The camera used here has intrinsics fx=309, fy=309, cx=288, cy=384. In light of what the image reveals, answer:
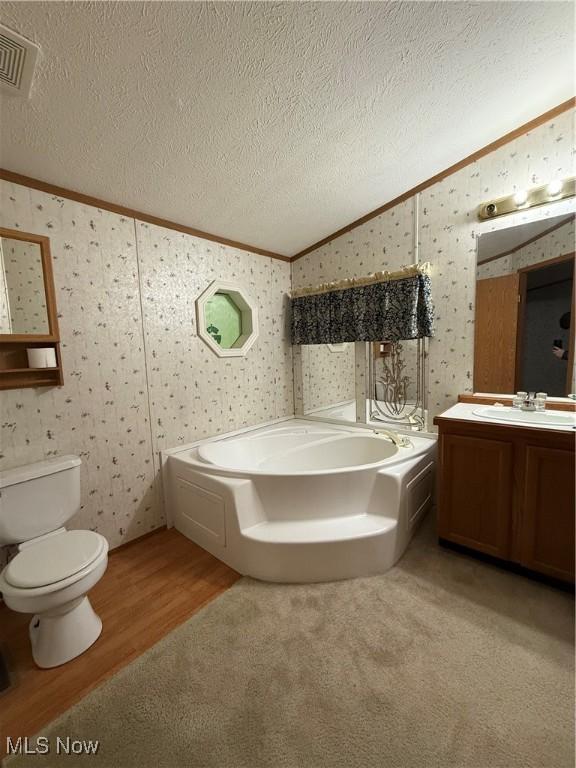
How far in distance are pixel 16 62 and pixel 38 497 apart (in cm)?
183

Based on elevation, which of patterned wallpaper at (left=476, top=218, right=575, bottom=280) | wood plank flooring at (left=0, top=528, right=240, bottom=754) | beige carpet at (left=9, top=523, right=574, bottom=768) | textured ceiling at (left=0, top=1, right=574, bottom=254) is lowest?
wood plank flooring at (left=0, top=528, right=240, bottom=754)

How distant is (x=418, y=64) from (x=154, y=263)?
183 centimetres

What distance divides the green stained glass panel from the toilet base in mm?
1929

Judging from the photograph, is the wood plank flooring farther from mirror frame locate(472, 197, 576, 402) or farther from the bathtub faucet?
mirror frame locate(472, 197, 576, 402)

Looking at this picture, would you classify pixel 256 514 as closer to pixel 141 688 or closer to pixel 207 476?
pixel 207 476

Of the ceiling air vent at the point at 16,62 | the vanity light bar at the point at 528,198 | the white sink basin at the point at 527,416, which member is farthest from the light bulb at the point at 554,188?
the ceiling air vent at the point at 16,62

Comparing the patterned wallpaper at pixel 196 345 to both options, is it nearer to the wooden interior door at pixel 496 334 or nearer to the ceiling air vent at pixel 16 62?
the ceiling air vent at pixel 16 62

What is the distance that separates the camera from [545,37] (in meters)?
1.41

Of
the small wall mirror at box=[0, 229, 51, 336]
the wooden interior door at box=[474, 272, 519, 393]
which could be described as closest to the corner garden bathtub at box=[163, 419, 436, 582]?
the wooden interior door at box=[474, 272, 519, 393]

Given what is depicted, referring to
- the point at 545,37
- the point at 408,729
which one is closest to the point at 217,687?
the point at 408,729

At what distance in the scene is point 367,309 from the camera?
262 cm

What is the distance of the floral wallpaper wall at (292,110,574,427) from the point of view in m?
1.93

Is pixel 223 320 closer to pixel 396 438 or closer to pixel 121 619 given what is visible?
pixel 396 438

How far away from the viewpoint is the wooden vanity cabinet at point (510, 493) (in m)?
1.51
